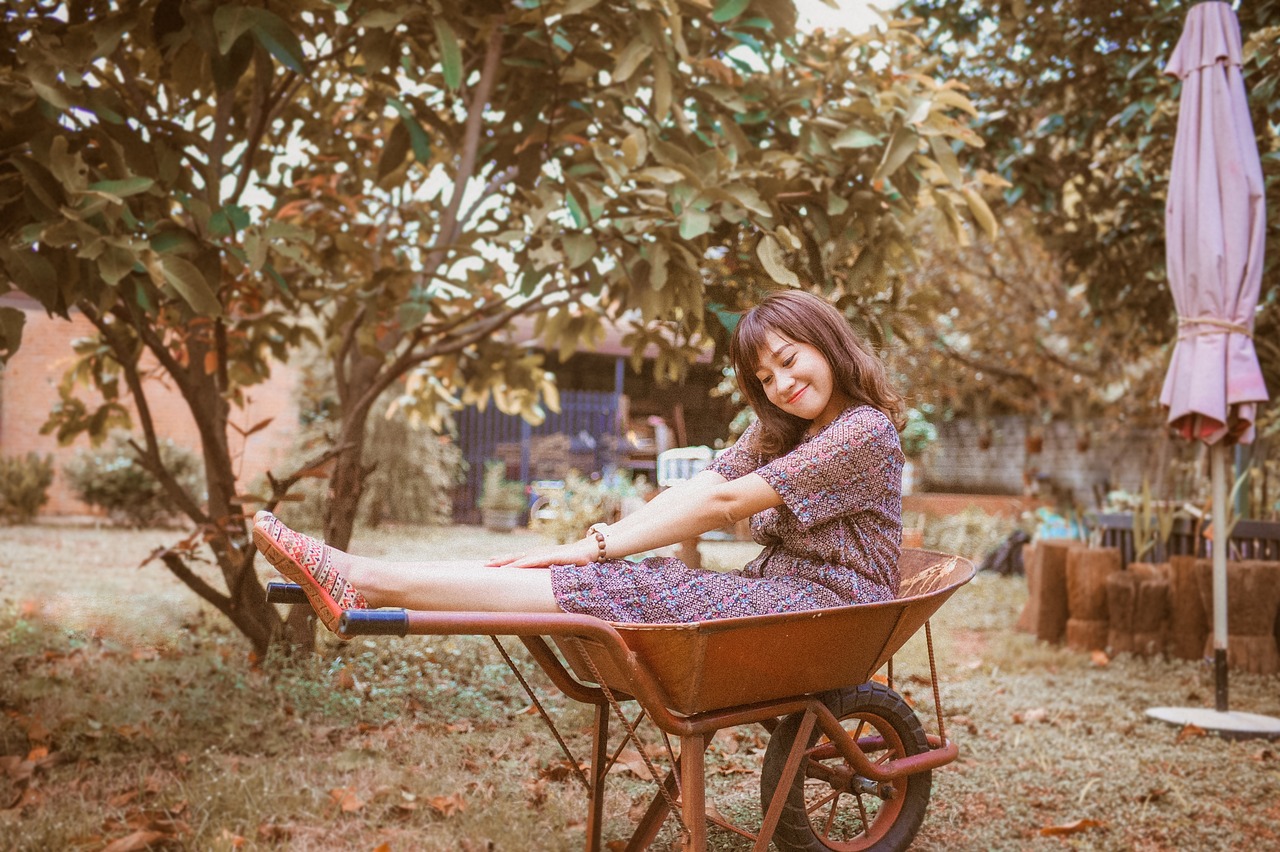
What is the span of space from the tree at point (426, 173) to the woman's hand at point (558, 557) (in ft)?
3.48

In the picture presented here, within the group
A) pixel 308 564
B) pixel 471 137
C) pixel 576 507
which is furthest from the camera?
pixel 576 507

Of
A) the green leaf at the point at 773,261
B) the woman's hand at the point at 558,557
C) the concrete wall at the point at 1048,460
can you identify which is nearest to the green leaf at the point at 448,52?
the green leaf at the point at 773,261

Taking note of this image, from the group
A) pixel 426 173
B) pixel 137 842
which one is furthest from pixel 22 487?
pixel 137 842

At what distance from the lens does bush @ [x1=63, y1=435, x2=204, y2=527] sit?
1000 cm

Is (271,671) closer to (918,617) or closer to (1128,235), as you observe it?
(918,617)

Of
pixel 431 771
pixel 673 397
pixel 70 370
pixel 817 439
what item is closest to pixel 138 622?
pixel 70 370

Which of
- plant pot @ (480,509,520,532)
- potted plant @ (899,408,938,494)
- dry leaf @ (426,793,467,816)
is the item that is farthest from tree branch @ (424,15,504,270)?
potted plant @ (899,408,938,494)

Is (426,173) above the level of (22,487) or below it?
above

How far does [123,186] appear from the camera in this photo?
245 cm

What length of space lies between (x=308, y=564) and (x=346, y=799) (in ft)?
4.26

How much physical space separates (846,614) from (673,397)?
44.7ft

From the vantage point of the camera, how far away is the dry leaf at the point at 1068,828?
2633mm

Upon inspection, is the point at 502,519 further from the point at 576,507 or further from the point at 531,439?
the point at 576,507

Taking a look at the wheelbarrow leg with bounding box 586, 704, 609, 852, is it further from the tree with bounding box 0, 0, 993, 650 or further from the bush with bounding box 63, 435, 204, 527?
the bush with bounding box 63, 435, 204, 527
